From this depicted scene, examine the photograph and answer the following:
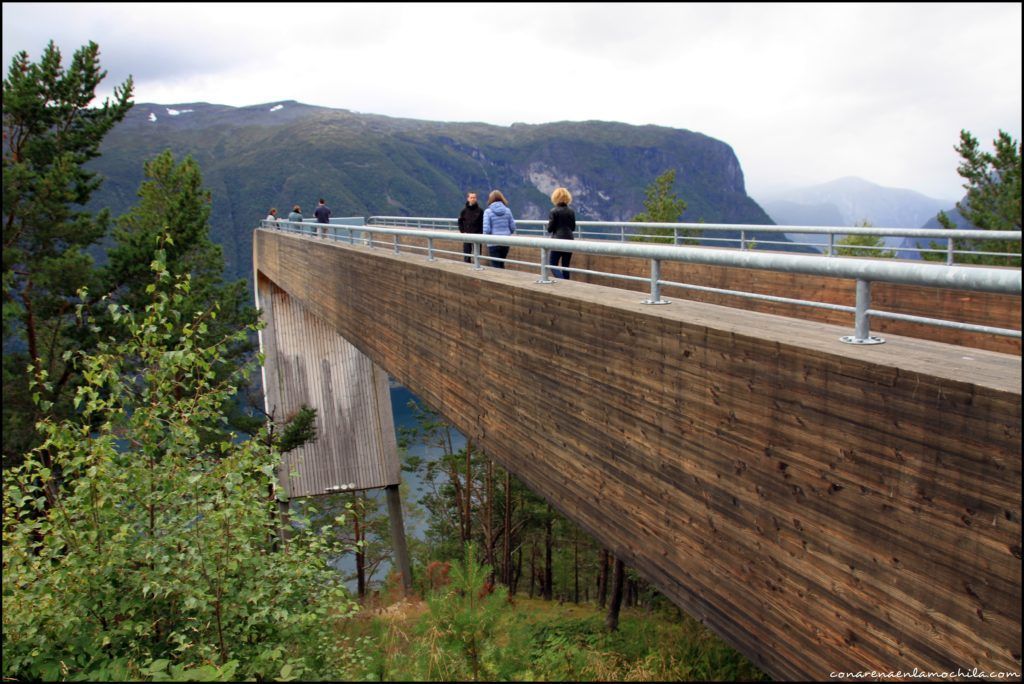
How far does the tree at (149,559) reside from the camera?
18.2 ft

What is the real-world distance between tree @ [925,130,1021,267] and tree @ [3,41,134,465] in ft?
78.7

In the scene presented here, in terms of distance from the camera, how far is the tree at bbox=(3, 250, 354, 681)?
18.2 feet

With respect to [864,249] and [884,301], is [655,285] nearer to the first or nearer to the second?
[884,301]

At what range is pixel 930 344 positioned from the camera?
364 centimetres

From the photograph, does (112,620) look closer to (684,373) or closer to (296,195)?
(684,373)

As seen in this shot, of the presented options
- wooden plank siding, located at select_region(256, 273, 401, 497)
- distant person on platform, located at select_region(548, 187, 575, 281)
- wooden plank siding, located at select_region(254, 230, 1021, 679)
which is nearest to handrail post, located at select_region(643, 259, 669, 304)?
wooden plank siding, located at select_region(254, 230, 1021, 679)

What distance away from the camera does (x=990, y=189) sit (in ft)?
79.6

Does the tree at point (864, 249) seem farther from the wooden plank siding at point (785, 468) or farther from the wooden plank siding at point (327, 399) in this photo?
the wooden plank siding at point (327, 399)

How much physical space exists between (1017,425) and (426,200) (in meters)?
187

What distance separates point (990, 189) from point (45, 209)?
2660 centimetres

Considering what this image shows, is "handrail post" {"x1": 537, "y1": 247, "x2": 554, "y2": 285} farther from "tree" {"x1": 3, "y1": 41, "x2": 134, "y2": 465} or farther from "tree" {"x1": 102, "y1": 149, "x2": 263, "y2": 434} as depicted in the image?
"tree" {"x1": 3, "y1": 41, "x2": 134, "y2": 465}

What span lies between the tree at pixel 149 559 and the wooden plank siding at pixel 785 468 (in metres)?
2.34

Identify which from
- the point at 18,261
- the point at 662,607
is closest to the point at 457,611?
the point at 18,261

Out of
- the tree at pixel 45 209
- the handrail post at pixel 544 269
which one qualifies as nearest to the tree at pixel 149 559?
the handrail post at pixel 544 269
